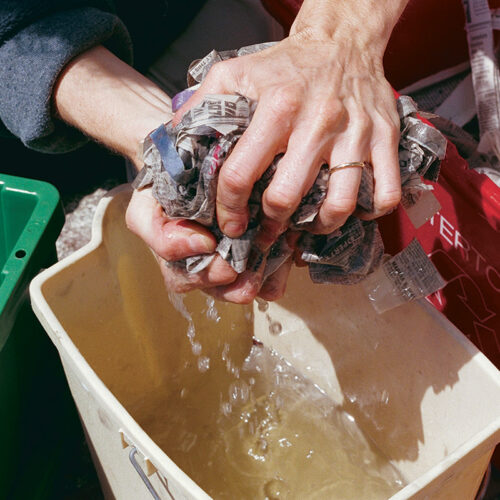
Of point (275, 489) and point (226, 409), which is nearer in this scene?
point (275, 489)

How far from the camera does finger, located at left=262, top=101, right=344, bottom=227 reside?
2.15 ft

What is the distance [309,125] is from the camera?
672 millimetres

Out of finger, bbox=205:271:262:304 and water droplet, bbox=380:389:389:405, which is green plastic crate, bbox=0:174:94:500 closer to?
finger, bbox=205:271:262:304

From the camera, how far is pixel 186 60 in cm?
134

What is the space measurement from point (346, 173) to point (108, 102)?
39 cm

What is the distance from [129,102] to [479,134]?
688 millimetres

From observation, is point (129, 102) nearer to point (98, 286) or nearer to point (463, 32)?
point (98, 286)

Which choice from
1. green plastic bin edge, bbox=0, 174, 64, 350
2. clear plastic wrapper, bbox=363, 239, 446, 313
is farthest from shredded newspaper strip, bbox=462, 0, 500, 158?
green plastic bin edge, bbox=0, 174, 64, 350

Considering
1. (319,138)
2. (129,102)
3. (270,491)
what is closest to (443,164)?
(319,138)

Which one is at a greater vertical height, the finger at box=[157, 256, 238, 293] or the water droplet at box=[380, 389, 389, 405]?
the finger at box=[157, 256, 238, 293]

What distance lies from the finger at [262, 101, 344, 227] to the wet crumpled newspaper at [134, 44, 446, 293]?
1.0 inches

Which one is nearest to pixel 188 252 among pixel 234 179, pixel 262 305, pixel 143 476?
pixel 234 179

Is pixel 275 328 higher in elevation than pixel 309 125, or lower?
lower

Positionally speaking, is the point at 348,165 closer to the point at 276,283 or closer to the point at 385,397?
the point at 276,283
